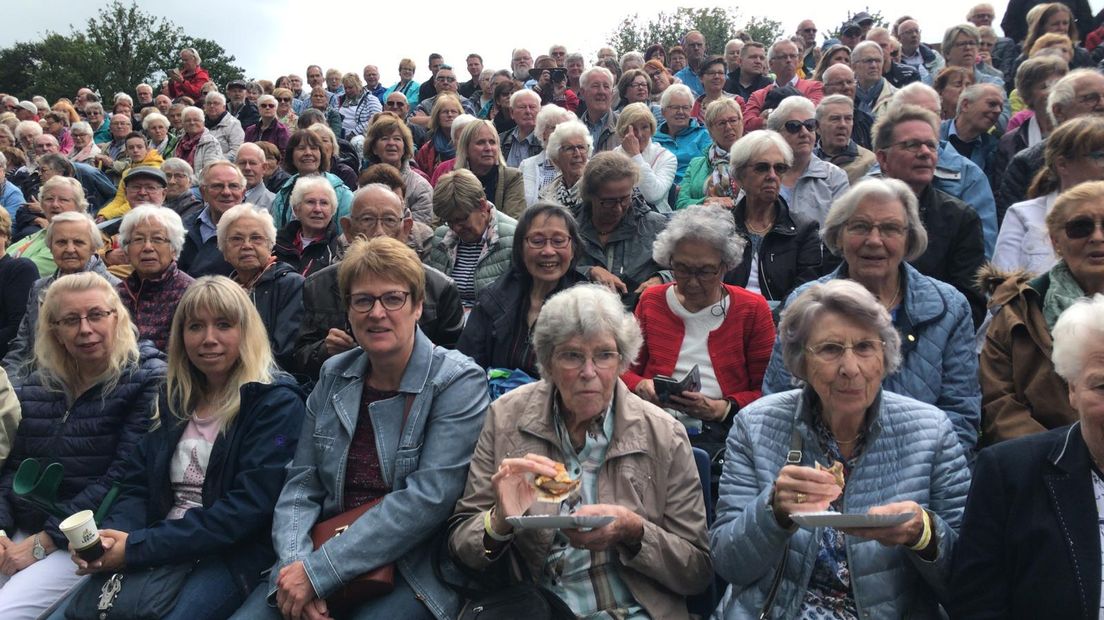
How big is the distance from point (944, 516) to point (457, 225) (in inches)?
153

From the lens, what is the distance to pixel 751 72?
1106cm

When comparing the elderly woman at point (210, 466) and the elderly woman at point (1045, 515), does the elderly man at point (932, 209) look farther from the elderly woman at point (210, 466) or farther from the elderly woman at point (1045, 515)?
the elderly woman at point (210, 466)

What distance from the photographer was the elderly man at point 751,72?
433 inches

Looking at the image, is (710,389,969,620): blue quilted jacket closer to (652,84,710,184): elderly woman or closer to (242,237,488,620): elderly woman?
(242,237,488,620): elderly woman

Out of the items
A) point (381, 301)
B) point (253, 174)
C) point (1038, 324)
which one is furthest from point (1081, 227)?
point (253, 174)

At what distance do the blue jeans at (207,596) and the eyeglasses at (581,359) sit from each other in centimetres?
167

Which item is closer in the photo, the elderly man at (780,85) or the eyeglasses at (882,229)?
the eyeglasses at (882,229)

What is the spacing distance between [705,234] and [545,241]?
2.94ft

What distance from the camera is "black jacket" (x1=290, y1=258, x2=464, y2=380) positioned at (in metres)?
4.98

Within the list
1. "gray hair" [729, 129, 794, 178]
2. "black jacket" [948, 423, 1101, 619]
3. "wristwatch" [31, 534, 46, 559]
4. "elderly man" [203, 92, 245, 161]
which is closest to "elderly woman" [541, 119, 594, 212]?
"gray hair" [729, 129, 794, 178]

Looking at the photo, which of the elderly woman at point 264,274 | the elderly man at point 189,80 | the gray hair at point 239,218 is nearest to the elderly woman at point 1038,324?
the elderly woman at point 264,274

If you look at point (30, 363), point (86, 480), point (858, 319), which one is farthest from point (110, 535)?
point (858, 319)

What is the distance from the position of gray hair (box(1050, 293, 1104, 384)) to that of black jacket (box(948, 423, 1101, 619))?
178 mm

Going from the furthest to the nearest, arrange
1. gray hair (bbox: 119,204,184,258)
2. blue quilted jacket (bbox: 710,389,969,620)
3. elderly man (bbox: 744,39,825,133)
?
elderly man (bbox: 744,39,825,133) < gray hair (bbox: 119,204,184,258) < blue quilted jacket (bbox: 710,389,969,620)
